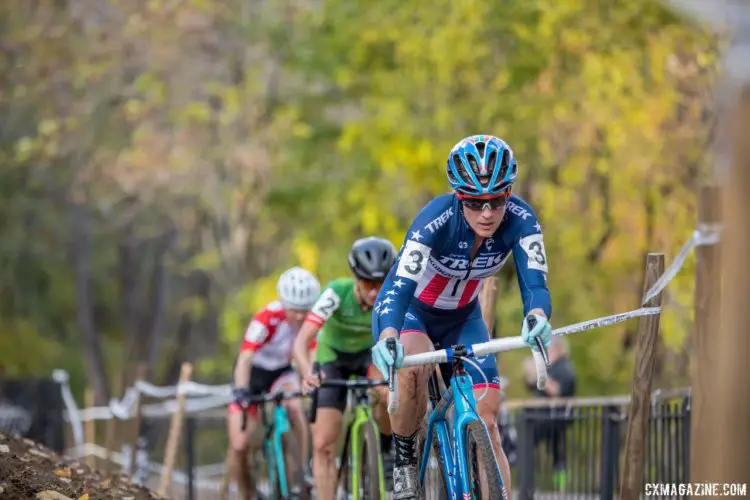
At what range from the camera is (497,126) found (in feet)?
68.1

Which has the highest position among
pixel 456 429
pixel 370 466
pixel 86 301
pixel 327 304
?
pixel 86 301

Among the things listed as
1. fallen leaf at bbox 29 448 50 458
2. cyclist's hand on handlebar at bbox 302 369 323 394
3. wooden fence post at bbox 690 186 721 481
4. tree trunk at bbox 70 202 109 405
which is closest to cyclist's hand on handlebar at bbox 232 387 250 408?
cyclist's hand on handlebar at bbox 302 369 323 394

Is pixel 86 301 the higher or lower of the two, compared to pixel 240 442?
higher

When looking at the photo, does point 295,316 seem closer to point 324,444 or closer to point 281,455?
point 281,455

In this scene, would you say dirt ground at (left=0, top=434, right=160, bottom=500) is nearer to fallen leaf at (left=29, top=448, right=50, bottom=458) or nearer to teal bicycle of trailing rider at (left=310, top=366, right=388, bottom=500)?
fallen leaf at (left=29, top=448, right=50, bottom=458)

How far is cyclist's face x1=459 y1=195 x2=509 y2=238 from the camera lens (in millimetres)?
7770

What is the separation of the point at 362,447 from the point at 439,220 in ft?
8.55

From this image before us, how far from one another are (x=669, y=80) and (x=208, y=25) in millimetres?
12677

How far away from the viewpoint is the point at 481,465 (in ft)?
24.2

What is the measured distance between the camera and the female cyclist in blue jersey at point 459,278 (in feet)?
25.2

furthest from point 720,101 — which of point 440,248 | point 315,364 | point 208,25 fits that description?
point 208,25

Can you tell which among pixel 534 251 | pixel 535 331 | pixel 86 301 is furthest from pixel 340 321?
pixel 86 301

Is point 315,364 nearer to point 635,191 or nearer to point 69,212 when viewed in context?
point 635,191

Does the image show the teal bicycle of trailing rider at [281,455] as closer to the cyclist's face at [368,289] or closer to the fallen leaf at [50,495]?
the cyclist's face at [368,289]
